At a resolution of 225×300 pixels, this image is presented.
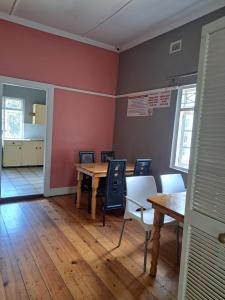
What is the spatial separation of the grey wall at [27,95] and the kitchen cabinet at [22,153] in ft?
2.80

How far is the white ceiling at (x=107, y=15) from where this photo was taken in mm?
3068

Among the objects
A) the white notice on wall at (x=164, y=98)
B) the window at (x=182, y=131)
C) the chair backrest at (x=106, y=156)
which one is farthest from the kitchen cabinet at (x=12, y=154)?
the window at (x=182, y=131)

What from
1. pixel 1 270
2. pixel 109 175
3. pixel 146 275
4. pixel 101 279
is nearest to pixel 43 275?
pixel 1 270

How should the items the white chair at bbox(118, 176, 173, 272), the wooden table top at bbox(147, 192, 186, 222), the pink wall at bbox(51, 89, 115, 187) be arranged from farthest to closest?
the pink wall at bbox(51, 89, 115, 187), the white chair at bbox(118, 176, 173, 272), the wooden table top at bbox(147, 192, 186, 222)

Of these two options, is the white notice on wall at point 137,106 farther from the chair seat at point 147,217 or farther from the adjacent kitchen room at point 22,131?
the adjacent kitchen room at point 22,131

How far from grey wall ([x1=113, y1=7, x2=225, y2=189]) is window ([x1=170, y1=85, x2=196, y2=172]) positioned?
0.09 m

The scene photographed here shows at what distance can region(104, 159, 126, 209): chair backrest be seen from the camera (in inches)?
126

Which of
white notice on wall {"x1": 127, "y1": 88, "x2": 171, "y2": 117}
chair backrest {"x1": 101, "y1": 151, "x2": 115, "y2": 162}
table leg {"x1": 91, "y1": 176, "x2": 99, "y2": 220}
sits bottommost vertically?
table leg {"x1": 91, "y1": 176, "x2": 99, "y2": 220}

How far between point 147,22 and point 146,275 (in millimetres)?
3520

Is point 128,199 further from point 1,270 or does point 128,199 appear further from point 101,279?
point 1,270

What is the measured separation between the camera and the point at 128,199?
7.84 feet

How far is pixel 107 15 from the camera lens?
343 centimetres

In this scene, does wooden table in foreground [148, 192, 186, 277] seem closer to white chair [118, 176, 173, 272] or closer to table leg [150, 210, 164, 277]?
table leg [150, 210, 164, 277]

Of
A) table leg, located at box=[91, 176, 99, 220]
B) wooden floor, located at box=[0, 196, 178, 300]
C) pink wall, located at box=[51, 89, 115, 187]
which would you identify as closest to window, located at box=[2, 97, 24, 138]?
pink wall, located at box=[51, 89, 115, 187]
